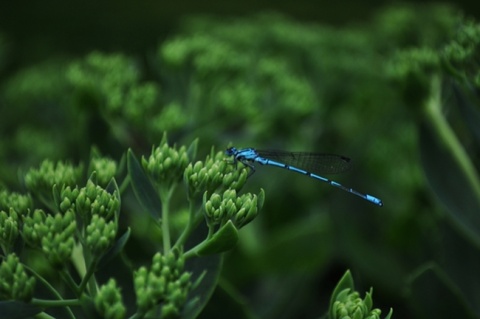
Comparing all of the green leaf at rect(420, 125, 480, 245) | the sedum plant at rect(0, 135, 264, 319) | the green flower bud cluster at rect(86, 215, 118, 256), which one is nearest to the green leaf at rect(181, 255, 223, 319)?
the sedum plant at rect(0, 135, 264, 319)

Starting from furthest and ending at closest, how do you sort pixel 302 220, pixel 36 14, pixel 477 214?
pixel 36 14 < pixel 302 220 < pixel 477 214

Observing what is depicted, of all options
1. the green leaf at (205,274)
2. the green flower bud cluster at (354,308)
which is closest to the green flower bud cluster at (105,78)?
the green leaf at (205,274)

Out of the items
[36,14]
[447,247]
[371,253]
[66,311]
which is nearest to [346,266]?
[371,253]

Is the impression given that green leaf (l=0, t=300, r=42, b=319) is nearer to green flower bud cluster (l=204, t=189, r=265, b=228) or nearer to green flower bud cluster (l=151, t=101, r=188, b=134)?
green flower bud cluster (l=204, t=189, r=265, b=228)

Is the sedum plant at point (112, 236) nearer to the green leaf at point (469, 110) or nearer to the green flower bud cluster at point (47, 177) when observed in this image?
the green flower bud cluster at point (47, 177)

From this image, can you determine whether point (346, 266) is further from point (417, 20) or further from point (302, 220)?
point (417, 20)
